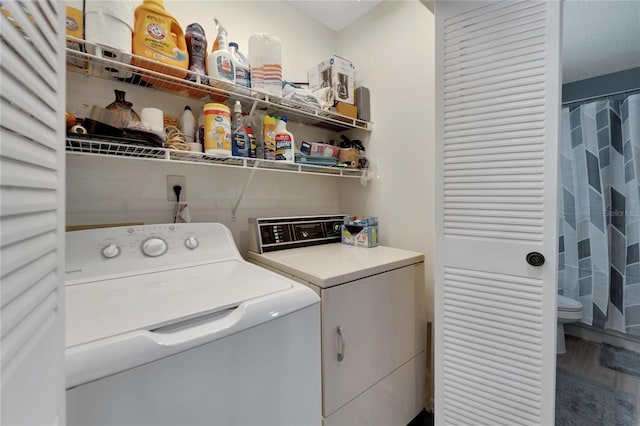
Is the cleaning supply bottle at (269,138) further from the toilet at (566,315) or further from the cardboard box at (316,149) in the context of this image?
the toilet at (566,315)

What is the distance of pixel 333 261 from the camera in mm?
1348

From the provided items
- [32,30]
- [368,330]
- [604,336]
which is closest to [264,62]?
[32,30]

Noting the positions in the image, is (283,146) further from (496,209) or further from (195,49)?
(496,209)

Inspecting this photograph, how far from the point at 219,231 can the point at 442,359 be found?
1.26 meters

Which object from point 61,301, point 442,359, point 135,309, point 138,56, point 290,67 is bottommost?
point 442,359

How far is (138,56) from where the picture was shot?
1067mm

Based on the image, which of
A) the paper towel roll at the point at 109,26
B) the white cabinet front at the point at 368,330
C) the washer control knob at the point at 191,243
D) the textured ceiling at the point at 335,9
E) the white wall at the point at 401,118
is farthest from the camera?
the textured ceiling at the point at 335,9

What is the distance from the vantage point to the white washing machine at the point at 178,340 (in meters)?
0.58

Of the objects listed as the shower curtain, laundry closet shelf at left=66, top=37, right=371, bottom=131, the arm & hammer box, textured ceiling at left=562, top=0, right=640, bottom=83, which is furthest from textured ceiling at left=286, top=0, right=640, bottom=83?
the arm & hammer box

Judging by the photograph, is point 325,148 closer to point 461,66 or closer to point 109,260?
point 461,66

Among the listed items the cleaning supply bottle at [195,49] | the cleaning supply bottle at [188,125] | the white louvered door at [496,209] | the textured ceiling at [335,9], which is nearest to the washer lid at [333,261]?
the white louvered door at [496,209]

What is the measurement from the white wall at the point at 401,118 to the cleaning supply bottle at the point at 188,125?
1.24 m

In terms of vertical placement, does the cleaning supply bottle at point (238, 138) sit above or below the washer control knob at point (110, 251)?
above

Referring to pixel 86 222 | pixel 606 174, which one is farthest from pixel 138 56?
pixel 606 174
